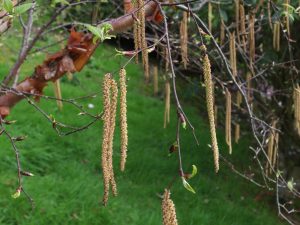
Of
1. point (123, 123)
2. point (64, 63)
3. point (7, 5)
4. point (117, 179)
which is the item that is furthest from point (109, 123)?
point (117, 179)

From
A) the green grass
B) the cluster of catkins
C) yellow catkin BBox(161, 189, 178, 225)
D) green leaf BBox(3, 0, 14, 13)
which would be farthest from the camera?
the green grass

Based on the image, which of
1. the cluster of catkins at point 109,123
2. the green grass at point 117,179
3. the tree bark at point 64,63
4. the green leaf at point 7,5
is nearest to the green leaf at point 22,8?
the green leaf at point 7,5

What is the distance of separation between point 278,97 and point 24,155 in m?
2.15

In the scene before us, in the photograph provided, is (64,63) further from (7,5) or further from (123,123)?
(123,123)

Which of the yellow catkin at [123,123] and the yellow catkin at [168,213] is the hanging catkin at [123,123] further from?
the yellow catkin at [168,213]

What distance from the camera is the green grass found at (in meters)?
3.69

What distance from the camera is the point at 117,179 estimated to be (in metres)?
4.53

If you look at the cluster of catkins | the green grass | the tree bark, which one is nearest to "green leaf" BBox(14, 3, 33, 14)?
the cluster of catkins

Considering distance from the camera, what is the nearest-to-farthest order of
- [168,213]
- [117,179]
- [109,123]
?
1. [168,213]
2. [109,123]
3. [117,179]

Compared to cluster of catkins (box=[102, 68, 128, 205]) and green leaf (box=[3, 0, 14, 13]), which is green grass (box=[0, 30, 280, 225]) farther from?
cluster of catkins (box=[102, 68, 128, 205])

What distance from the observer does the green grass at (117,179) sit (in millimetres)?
3686

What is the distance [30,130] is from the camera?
4.80 m

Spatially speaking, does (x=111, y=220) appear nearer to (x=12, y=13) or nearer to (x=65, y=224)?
(x=65, y=224)

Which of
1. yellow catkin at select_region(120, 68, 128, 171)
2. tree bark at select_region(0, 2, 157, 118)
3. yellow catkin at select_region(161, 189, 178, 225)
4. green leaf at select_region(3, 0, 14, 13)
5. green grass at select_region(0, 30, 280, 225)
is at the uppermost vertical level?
green leaf at select_region(3, 0, 14, 13)
